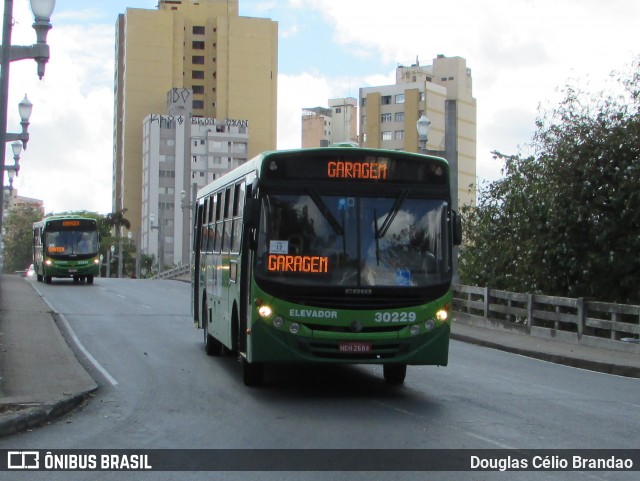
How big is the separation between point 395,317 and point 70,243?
36.1m

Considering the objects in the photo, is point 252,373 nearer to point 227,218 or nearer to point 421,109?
point 227,218

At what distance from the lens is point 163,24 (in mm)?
133625

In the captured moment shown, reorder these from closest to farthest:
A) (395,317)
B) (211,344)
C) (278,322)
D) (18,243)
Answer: (278,322), (395,317), (211,344), (18,243)

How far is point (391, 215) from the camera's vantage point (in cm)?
1286

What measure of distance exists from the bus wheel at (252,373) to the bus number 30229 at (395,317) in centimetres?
213

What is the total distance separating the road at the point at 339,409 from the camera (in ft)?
32.2

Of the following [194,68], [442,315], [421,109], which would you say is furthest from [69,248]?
[194,68]

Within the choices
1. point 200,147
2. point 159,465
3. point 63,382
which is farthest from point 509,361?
point 200,147

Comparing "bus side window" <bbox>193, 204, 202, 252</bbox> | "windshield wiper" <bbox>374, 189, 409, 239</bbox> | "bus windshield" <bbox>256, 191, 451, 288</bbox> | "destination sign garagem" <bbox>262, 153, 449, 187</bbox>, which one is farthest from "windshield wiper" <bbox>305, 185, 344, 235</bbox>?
"bus side window" <bbox>193, 204, 202, 252</bbox>

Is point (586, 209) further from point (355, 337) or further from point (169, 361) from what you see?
point (355, 337)

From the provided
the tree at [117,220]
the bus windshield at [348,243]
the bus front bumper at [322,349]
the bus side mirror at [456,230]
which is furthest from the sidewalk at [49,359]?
the tree at [117,220]

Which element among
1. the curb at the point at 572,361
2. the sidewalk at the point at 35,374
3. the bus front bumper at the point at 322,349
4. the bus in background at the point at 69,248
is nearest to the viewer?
the sidewalk at the point at 35,374

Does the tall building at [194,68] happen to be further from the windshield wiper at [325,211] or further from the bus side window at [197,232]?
the windshield wiper at [325,211]

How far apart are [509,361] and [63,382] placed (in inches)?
367
